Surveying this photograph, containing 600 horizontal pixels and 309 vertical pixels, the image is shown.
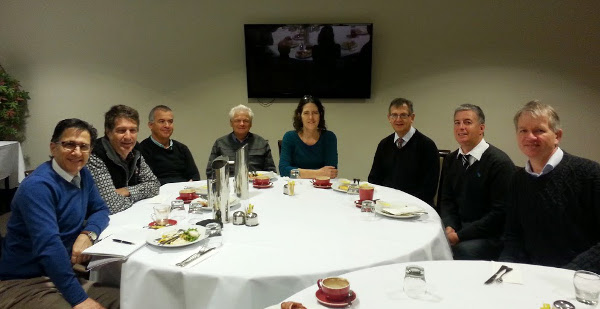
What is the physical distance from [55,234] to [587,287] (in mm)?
1854

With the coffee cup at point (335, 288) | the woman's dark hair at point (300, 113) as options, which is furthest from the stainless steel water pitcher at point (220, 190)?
the woman's dark hair at point (300, 113)

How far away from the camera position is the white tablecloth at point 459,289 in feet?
3.59

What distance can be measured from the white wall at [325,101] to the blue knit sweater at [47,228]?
290 cm

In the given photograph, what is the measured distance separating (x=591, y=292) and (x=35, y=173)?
2031 mm

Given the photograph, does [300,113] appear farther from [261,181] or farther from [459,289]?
[459,289]

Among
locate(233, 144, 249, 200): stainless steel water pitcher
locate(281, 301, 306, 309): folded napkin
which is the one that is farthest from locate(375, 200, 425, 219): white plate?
locate(281, 301, 306, 309): folded napkin

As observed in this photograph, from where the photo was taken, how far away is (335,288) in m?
1.07

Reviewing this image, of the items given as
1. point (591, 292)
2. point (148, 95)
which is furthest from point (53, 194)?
point (148, 95)

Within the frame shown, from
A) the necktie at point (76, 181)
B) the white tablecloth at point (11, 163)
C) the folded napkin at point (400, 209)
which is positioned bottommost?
the white tablecloth at point (11, 163)

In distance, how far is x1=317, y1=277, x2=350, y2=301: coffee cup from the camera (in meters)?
1.07

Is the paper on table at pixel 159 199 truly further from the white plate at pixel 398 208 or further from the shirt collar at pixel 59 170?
the white plate at pixel 398 208

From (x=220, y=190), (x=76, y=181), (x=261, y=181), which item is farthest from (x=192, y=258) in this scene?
(x=261, y=181)

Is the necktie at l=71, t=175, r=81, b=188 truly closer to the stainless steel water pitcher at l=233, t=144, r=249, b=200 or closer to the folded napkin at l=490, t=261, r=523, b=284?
the stainless steel water pitcher at l=233, t=144, r=249, b=200

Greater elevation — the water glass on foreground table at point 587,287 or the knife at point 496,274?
the water glass on foreground table at point 587,287
